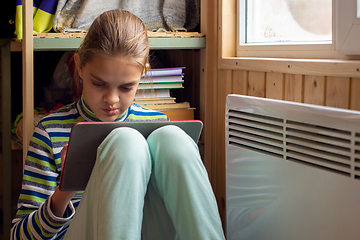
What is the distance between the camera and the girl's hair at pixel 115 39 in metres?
0.97

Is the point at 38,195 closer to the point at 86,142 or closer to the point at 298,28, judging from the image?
the point at 86,142

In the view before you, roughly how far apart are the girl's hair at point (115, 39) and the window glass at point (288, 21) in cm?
48

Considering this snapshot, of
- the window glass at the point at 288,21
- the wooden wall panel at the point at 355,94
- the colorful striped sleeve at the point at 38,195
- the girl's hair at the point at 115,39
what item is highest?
the window glass at the point at 288,21

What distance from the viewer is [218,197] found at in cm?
146

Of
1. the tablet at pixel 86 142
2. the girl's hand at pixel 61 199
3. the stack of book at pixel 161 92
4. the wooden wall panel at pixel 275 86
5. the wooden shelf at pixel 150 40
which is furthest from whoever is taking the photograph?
the stack of book at pixel 161 92

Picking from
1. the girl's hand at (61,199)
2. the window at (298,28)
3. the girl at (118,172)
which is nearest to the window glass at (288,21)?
the window at (298,28)

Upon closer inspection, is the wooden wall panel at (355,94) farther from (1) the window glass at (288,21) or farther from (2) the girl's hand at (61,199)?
(2) the girl's hand at (61,199)

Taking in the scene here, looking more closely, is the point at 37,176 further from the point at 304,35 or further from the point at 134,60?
the point at 304,35

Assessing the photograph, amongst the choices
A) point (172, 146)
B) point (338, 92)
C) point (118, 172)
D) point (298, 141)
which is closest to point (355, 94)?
point (338, 92)

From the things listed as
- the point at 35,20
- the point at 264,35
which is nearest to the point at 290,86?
the point at 264,35

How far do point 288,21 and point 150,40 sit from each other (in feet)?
1.59

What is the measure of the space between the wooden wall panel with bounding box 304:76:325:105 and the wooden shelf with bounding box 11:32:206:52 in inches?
22.2

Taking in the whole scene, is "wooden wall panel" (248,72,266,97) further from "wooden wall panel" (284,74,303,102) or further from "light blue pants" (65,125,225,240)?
"light blue pants" (65,125,225,240)

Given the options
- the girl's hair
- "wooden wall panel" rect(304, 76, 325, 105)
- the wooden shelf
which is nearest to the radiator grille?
"wooden wall panel" rect(304, 76, 325, 105)
